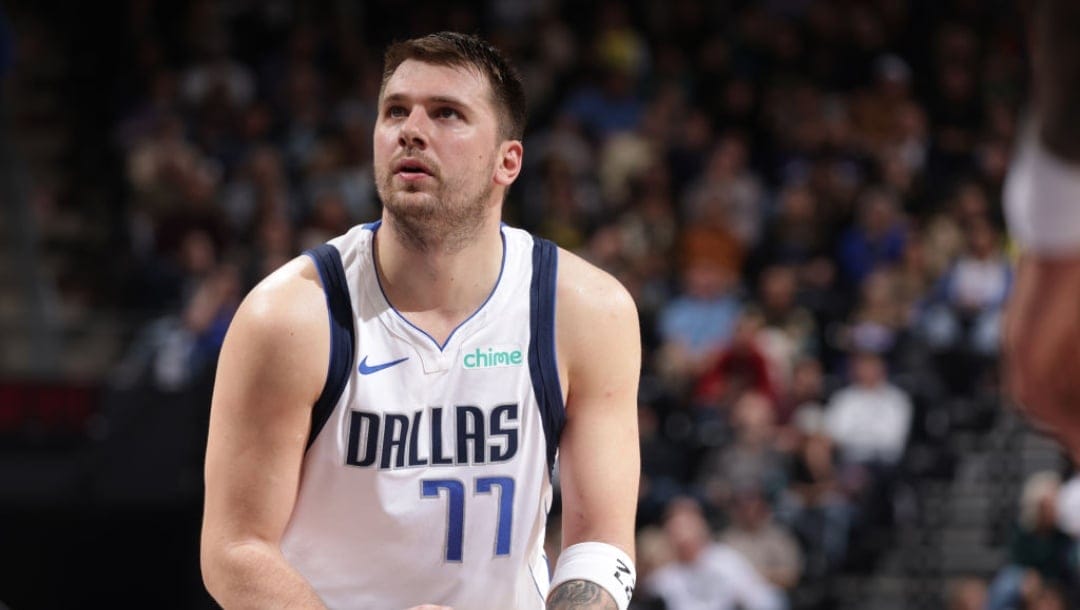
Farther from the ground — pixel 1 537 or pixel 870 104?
pixel 870 104

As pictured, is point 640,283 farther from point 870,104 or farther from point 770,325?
point 870,104

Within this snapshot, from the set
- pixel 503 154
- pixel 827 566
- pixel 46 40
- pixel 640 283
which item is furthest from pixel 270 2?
pixel 503 154

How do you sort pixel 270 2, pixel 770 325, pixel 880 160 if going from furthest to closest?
pixel 270 2
pixel 880 160
pixel 770 325

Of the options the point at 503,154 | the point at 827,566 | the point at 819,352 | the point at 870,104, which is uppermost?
the point at 870,104

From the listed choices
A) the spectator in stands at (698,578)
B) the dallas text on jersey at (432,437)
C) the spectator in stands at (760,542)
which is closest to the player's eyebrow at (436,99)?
the dallas text on jersey at (432,437)

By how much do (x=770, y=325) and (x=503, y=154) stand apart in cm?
724

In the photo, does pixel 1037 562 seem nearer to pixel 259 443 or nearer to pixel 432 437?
pixel 432 437

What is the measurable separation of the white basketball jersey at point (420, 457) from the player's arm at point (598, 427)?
0.07 meters

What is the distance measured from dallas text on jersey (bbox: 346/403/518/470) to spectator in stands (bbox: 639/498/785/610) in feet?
18.4

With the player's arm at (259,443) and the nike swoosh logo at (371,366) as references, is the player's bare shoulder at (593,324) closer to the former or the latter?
the nike swoosh logo at (371,366)

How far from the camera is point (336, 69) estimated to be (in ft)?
50.4

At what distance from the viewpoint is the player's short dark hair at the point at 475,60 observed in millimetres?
4512

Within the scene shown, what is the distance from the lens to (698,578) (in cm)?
1002

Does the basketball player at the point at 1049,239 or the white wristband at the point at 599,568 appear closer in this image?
the basketball player at the point at 1049,239
